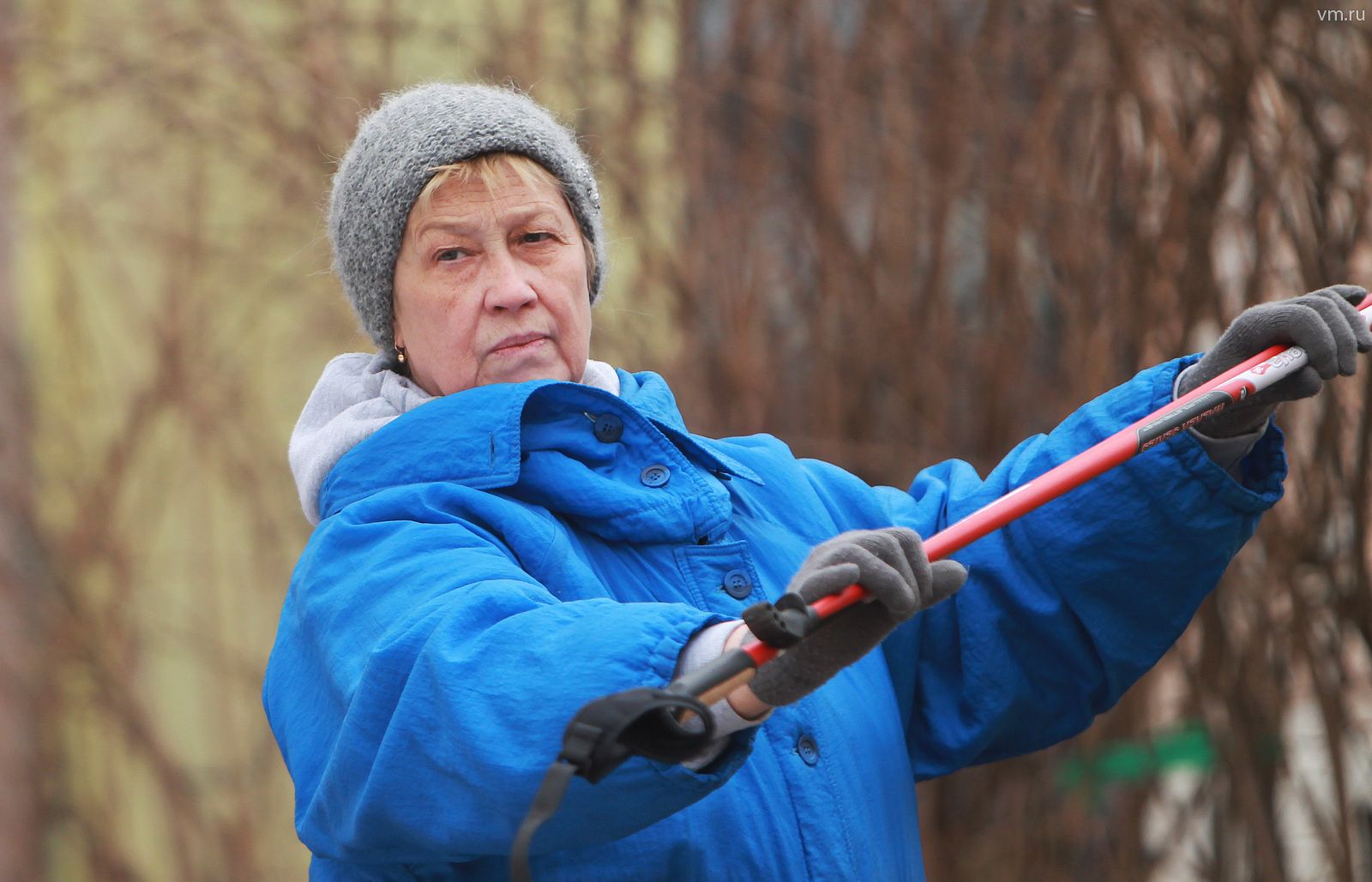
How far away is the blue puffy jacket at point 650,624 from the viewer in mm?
1470

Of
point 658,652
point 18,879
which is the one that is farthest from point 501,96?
point 18,879

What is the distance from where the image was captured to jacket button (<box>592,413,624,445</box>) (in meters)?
1.92

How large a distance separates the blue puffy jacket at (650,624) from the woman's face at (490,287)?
129 millimetres

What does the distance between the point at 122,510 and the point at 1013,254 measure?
11.8 feet

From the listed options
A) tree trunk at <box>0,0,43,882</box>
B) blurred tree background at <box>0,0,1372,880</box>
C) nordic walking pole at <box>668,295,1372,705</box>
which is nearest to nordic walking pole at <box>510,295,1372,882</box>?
nordic walking pole at <box>668,295,1372,705</box>

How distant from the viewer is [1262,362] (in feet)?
6.10

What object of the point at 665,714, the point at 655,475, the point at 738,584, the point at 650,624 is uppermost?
the point at 655,475

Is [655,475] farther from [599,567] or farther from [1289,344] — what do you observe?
[1289,344]

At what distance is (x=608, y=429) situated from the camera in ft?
6.31

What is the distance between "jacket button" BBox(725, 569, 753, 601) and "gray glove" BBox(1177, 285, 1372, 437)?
0.61 metres

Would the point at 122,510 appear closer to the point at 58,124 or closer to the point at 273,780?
the point at 273,780

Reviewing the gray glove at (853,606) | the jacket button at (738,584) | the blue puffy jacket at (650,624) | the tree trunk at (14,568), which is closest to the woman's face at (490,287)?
the blue puffy jacket at (650,624)

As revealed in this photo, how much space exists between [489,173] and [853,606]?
91cm
